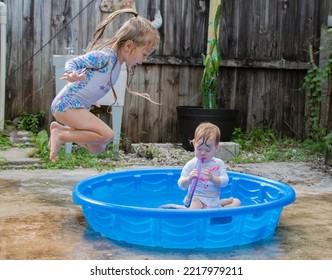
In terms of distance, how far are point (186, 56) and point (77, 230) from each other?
13.4 feet

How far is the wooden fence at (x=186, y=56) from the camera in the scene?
6.86 m

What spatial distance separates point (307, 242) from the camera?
3516mm

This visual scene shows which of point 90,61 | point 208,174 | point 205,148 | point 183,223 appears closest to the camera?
point 183,223

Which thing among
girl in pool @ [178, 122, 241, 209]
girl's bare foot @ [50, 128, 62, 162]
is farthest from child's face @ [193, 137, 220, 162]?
girl's bare foot @ [50, 128, 62, 162]

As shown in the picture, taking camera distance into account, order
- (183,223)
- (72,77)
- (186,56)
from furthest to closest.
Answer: (186,56) < (183,223) < (72,77)

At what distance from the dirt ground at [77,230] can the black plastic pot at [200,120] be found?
1.60m

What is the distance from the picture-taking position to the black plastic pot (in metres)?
6.70

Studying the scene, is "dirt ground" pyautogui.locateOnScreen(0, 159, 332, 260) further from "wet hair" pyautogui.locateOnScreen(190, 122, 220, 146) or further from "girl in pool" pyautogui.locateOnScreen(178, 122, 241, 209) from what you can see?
"wet hair" pyautogui.locateOnScreen(190, 122, 220, 146)

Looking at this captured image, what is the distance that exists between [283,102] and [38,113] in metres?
3.14

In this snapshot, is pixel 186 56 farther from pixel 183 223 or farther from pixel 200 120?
pixel 183 223

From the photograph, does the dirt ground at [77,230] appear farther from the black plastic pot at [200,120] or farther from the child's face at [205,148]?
the black plastic pot at [200,120]

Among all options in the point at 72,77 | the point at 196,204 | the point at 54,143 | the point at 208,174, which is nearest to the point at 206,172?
the point at 208,174

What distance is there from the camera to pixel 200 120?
671cm
